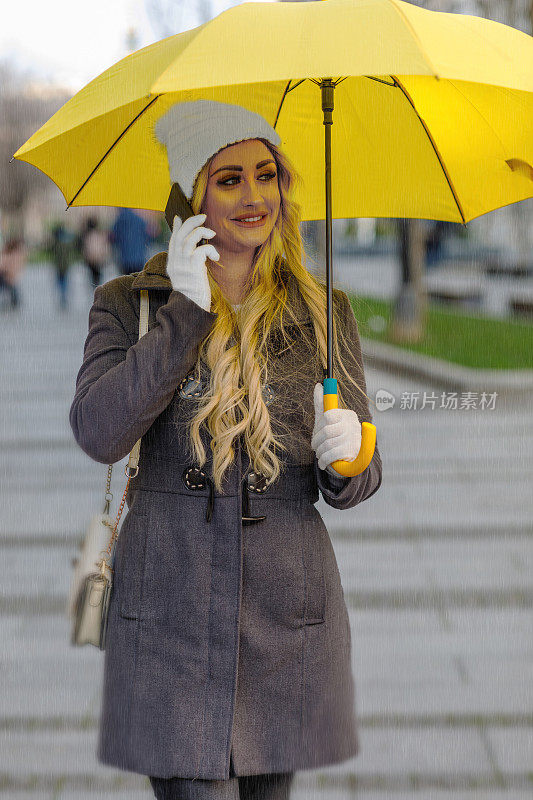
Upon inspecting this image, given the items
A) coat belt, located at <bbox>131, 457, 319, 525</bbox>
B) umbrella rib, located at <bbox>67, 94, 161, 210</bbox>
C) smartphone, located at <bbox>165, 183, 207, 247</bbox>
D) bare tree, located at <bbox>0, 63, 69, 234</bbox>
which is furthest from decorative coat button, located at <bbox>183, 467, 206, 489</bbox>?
bare tree, located at <bbox>0, 63, 69, 234</bbox>

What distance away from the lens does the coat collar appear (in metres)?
2.32

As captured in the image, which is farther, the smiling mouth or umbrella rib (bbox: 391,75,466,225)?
umbrella rib (bbox: 391,75,466,225)

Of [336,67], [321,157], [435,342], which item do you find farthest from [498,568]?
[435,342]

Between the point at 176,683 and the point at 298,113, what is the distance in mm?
1438

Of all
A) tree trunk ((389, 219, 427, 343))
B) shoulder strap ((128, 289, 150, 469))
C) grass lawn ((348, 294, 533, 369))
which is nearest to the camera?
shoulder strap ((128, 289, 150, 469))

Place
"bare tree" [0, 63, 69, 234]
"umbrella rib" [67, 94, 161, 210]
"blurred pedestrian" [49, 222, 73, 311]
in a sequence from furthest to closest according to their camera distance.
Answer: "bare tree" [0, 63, 69, 234] → "blurred pedestrian" [49, 222, 73, 311] → "umbrella rib" [67, 94, 161, 210]

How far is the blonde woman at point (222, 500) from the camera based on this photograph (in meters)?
2.22

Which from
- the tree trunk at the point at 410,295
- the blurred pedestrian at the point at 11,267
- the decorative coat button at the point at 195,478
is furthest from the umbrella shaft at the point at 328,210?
the blurred pedestrian at the point at 11,267

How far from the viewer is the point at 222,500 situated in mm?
2252

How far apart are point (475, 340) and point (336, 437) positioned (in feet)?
40.3

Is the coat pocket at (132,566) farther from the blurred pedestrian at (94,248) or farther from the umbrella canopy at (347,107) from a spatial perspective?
the blurred pedestrian at (94,248)

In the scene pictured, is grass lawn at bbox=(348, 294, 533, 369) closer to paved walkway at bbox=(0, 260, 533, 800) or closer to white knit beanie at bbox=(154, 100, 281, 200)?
paved walkway at bbox=(0, 260, 533, 800)

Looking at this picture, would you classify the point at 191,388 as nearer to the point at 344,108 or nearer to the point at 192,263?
the point at 192,263

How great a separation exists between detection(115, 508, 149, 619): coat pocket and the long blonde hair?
0.19 metres
